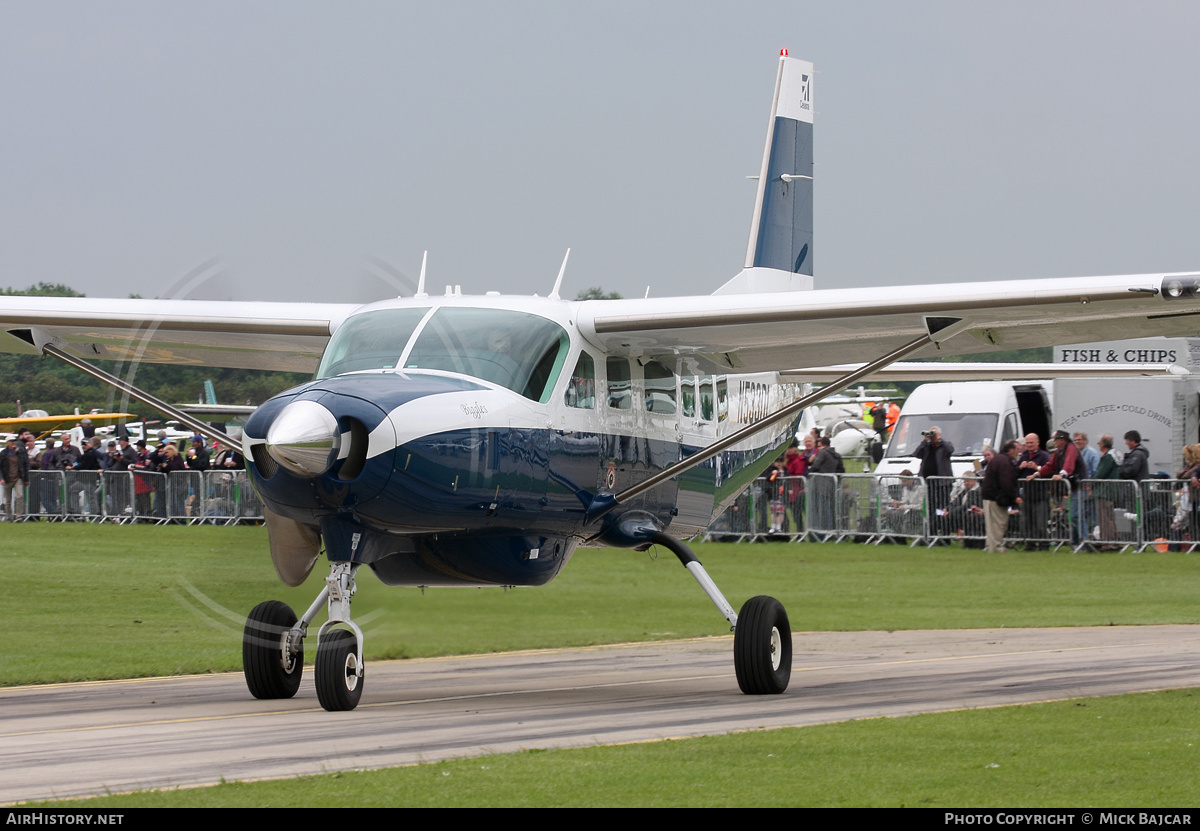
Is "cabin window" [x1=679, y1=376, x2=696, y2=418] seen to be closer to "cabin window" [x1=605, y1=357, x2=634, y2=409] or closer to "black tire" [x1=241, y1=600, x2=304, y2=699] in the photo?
"cabin window" [x1=605, y1=357, x2=634, y2=409]

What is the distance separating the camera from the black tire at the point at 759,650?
1190 cm

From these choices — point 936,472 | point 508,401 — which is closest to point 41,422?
point 936,472

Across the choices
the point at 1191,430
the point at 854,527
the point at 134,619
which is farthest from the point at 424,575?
the point at 1191,430

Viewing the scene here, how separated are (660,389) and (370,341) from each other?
3.44 meters

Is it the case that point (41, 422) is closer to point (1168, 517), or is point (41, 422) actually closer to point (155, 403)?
point (1168, 517)

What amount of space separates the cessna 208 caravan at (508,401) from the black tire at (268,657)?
0.02 m

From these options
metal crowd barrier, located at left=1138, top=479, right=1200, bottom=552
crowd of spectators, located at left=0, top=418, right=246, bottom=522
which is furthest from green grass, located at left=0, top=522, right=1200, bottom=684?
crowd of spectators, located at left=0, top=418, right=246, bottom=522

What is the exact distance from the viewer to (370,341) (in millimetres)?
10789

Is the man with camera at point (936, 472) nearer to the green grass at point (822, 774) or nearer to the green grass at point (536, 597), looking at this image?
the green grass at point (536, 597)

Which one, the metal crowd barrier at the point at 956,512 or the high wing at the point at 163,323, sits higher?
the high wing at the point at 163,323

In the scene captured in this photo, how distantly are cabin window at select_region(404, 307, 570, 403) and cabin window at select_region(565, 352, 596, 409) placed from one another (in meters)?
0.26

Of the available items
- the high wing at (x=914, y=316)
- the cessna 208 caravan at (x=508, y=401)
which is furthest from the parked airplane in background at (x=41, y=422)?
the high wing at (x=914, y=316)

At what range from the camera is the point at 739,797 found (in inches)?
274
